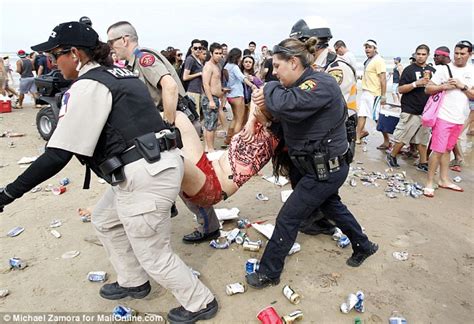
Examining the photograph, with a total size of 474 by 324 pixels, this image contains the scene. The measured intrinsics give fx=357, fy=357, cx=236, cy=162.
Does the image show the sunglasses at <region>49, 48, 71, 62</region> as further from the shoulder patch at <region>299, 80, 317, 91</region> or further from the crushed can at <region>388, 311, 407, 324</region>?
the crushed can at <region>388, 311, 407, 324</region>

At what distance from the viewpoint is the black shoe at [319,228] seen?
3.68 metres

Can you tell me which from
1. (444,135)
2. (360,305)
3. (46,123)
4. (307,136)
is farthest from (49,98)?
(444,135)

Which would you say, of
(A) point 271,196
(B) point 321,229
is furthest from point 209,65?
(B) point 321,229

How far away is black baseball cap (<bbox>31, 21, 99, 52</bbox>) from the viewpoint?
6.55 feet

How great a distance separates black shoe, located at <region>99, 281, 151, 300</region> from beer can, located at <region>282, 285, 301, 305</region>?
3.53 feet

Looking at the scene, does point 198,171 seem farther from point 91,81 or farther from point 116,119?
point 91,81

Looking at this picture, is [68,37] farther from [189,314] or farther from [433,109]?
[433,109]

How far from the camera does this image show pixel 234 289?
9.19 feet

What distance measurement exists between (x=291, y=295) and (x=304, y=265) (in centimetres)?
52

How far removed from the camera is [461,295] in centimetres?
281

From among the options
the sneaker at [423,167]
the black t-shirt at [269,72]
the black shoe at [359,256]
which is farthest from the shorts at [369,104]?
the black shoe at [359,256]

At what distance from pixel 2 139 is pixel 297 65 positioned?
7.23 m

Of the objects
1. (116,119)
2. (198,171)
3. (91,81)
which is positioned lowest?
(198,171)

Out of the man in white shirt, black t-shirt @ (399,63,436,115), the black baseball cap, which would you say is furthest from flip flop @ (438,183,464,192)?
the black baseball cap
